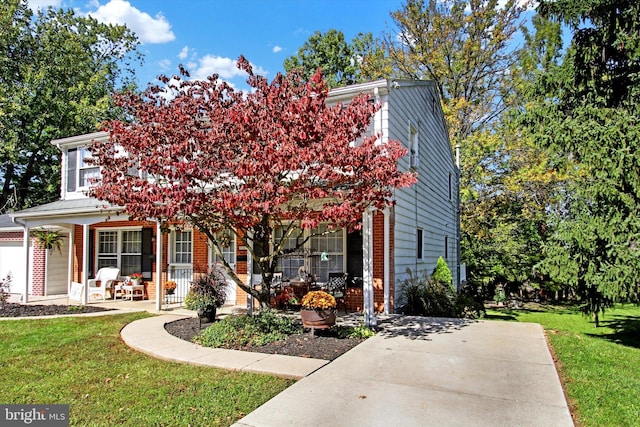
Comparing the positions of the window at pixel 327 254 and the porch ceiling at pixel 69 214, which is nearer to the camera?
the window at pixel 327 254

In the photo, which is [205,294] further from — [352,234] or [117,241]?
[117,241]

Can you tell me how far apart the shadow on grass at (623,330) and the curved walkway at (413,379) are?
2138 mm

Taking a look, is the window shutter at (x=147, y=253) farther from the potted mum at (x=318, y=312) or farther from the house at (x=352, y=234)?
the potted mum at (x=318, y=312)

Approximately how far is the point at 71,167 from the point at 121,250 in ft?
11.6

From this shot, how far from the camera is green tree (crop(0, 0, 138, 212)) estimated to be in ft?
69.9

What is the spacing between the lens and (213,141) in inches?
269

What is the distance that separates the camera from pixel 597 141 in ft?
23.2

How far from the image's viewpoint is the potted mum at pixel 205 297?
8.52 metres

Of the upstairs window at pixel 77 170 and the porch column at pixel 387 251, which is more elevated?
the upstairs window at pixel 77 170

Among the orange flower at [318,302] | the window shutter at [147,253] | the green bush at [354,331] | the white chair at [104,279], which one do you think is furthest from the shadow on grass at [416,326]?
the white chair at [104,279]

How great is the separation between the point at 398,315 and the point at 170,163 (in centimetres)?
593

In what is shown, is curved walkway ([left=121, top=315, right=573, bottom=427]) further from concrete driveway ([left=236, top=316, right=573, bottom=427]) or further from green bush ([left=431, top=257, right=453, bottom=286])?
green bush ([left=431, top=257, right=453, bottom=286])

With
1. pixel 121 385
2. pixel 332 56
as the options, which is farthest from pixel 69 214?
pixel 332 56

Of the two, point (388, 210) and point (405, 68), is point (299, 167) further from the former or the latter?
point (405, 68)
